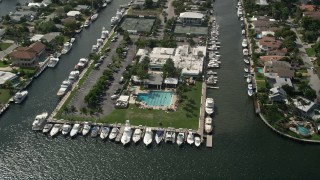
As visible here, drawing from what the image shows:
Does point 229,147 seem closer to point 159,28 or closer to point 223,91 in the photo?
point 223,91

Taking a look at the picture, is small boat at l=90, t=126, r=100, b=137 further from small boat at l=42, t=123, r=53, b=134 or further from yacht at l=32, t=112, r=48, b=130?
yacht at l=32, t=112, r=48, b=130

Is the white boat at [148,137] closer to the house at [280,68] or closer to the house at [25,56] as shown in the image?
the house at [280,68]

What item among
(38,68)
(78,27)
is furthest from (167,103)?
(78,27)

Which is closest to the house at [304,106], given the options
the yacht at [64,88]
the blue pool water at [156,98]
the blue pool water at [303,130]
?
the blue pool water at [303,130]

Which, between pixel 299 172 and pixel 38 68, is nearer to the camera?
pixel 299 172

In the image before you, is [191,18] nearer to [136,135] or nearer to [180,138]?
[180,138]

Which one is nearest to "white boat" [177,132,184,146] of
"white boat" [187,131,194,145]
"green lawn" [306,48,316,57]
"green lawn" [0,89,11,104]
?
"white boat" [187,131,194,145]
